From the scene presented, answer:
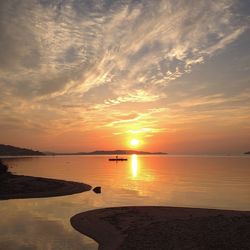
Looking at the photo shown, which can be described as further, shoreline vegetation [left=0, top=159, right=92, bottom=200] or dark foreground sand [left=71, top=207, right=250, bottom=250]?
shoreline vegetation [left=0, top=159, right=92, bottom=200]

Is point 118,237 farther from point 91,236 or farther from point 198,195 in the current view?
point 198,195

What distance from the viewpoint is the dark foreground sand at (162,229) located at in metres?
22.2

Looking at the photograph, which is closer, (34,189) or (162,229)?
(162,229)

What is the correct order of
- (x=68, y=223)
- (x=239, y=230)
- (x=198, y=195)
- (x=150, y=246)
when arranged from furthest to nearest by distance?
(x=198, y=195) < (x=68, y=223) < (x=239, y=230) < (x=150, y=246)

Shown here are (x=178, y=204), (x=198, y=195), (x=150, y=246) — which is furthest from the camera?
(x=198, y=195)

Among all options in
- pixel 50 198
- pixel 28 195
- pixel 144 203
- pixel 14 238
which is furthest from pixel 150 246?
pixel 28 195

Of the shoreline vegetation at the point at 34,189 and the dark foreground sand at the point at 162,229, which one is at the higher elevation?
the shoreline vegetation at the point at 34,189

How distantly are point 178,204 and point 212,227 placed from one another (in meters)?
18.3

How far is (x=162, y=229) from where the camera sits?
26.3m

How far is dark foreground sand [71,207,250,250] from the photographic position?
22156 mm

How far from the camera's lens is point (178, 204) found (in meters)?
44.4

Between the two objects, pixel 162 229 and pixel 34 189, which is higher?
pixel 34 189

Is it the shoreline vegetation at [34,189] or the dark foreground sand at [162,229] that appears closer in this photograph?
the dark foreground sand at [162,229]

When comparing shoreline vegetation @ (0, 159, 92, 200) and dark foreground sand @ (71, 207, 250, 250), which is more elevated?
shoreline vegetation @ (0, 159, 92, 200)
